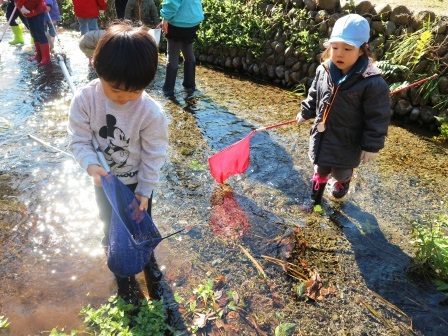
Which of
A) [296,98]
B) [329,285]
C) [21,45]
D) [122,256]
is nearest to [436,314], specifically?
[329,285]

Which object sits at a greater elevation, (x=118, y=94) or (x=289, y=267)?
(x=118, y=94)

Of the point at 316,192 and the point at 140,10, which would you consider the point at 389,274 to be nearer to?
the point at 316,192

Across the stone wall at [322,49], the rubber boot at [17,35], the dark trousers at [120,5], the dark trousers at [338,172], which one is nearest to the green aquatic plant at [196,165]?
the dark trousers at [338,172]

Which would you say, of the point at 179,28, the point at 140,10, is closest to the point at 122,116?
the point at 179,28

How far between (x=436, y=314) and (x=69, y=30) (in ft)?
32.9

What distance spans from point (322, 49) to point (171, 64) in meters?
2.23

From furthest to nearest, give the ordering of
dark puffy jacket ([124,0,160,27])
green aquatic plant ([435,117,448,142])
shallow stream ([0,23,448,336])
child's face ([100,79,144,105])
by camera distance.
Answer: dark puffy jacket ([124,0,160,27]) → green aquatic plant ([435,117,448,142]) → shallow stream ([0,23,448,336]) → child's face ([100,79,144,105])

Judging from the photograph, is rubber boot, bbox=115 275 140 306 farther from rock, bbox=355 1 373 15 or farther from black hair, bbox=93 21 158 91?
rock, bbox=355 1 373 15

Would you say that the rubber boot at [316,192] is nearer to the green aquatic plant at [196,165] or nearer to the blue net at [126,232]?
the green aquatic plant at [196,165]

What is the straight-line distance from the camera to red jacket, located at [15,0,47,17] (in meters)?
6.05

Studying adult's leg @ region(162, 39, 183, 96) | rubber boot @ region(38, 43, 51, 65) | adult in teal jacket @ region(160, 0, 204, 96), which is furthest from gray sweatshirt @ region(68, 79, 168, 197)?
rubber boot @ region(38, 43, 51, 65)

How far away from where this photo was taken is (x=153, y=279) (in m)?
2.59

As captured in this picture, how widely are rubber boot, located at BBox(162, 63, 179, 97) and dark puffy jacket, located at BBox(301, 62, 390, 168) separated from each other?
2936mm

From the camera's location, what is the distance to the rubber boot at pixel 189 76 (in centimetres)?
583
